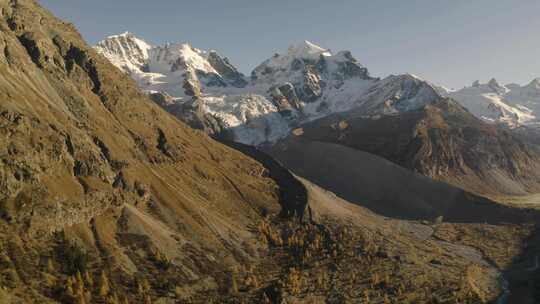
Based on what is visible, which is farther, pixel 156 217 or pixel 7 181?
pixel 156 217

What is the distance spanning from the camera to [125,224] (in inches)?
4847

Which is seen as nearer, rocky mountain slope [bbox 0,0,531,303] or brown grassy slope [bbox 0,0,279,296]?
rocky mountain slope [bbox 0,0,531,303]

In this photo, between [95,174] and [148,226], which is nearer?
[148,226]

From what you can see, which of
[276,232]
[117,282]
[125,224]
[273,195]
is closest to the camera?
[117,282]

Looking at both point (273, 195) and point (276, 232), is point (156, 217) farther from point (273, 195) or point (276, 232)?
point (273, 195)

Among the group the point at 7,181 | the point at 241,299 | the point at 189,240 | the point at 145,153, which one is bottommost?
the point at 241,299

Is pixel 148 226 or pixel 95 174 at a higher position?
pixel 95 174

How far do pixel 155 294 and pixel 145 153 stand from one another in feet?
247

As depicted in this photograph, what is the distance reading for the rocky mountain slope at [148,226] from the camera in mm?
101000

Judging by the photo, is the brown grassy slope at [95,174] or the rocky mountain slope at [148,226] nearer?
the rocky mountain slope at [148,226]

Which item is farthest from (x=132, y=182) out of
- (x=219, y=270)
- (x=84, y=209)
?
(x=219, y=270)

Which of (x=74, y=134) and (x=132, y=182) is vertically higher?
(x=74, y=134)

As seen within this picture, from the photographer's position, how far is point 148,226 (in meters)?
127

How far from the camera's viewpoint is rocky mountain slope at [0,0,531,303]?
101000 millimetres
